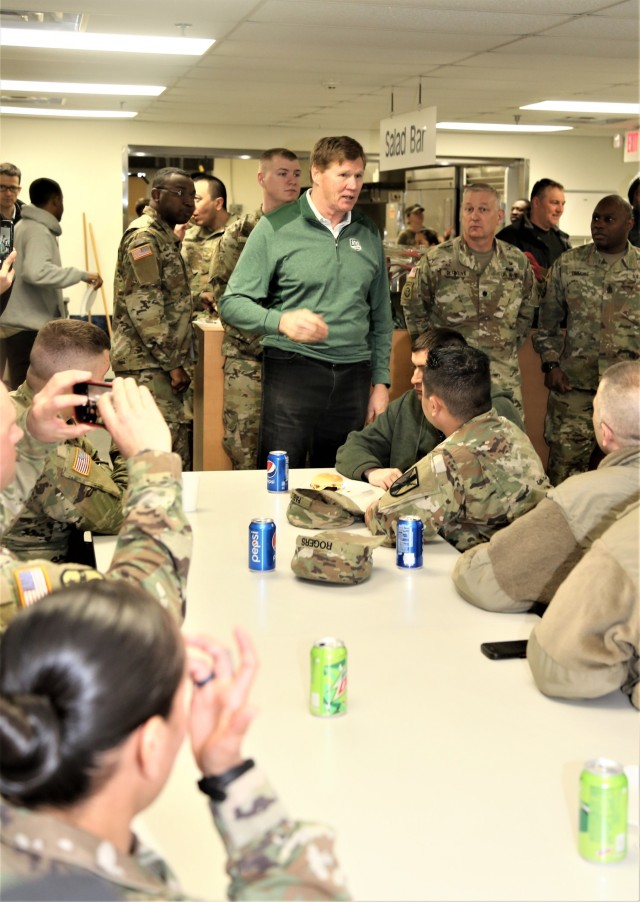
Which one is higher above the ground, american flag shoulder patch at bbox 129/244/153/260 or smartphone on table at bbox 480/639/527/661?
american flag shoulder patch at bbox 129/244/153/260

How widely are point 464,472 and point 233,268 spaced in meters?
3.28

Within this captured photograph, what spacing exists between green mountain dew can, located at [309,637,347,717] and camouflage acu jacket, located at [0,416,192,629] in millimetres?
303

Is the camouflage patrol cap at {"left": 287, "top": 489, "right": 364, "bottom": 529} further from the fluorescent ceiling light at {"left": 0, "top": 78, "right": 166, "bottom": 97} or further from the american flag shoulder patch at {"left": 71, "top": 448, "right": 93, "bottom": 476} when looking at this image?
the fluorescent ceiling light at {"left": 0, "top": 78, "right": 166, "bottom": 97}

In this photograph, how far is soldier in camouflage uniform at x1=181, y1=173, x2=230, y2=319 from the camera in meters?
7.61

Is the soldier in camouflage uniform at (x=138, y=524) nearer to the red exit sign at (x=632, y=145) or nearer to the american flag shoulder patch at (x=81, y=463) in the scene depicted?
the american flag shoulder patch at (x=81, y=463)

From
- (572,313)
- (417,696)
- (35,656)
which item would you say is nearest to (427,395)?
(417,696)

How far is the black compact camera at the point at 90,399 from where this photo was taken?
2.13 m

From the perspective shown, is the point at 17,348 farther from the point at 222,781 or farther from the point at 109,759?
the point at 109,759

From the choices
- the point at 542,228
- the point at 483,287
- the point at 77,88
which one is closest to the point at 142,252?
the point at 483,287

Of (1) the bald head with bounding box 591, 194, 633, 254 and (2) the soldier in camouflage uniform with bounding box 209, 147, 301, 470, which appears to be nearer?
(2) the soldier in camouflage uniform with bounding box 209, 147, 301, 470

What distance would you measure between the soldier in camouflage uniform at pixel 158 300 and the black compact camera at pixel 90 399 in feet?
11.1

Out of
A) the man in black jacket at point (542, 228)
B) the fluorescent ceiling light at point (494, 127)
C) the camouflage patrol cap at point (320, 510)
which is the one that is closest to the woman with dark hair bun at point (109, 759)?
the camouflage patrol cap at point (320, 510)

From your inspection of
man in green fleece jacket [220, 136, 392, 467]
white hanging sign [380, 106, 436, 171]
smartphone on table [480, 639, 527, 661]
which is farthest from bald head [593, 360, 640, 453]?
white hanging sign [380, 106, 436, 171]

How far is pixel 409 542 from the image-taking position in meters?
2.82
